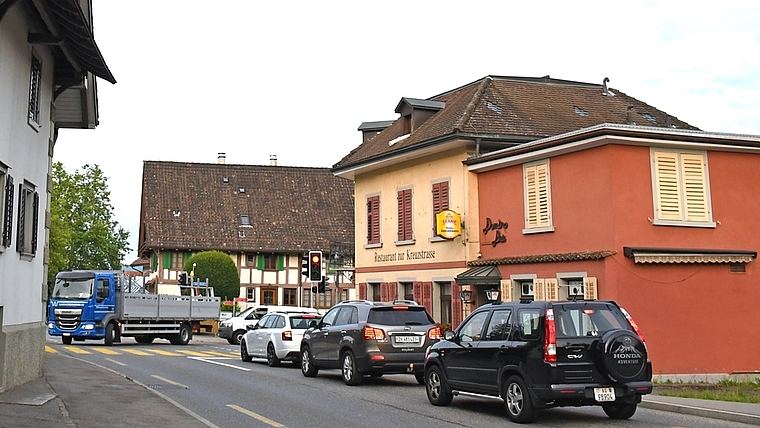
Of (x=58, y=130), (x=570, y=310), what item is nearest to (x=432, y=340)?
(x=570, y=310)

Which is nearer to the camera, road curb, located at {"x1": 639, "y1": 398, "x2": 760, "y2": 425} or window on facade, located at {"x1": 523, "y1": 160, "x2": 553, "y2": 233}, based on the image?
road curb, located at {"x1": 639, "y1": 398, "x2": 760, "y2": 425}

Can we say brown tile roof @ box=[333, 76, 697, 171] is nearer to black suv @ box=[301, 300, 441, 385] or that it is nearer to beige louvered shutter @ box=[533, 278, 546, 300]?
beige louvered shutter @ box=[533, 278, 546, 300]

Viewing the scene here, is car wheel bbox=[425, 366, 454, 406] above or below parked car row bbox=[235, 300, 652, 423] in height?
below

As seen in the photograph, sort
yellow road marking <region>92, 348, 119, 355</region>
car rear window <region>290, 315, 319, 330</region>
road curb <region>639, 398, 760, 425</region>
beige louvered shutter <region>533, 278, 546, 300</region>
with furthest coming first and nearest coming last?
1. yellow road marking <region>92, 348, 119, 355</region>
2. car rear window <region>290, 315, 319, 330</region>
3. beige louvered shutter <region>533, 278, 546, 300</region>
4. road curb <region>639, 398, 760, 425</region>

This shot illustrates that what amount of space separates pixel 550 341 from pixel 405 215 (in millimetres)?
18188

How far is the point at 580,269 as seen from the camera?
2234cm

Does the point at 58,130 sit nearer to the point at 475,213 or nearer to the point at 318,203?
the point at 475,213

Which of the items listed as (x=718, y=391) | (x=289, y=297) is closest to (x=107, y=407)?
(x=718, y=391)

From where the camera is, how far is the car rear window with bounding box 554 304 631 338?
12367mm

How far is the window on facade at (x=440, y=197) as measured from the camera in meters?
28.0

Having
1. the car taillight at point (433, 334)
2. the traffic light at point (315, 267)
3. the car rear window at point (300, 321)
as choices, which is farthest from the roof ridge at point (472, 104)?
the car taillight at point (433, 334)

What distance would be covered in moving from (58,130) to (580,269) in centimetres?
1395

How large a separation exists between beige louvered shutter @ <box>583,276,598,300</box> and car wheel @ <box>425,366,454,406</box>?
7.93 m

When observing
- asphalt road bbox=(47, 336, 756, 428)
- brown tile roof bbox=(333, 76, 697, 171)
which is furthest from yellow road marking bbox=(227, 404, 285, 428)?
brown tile roof bbox=(333, 76, 697, 171)
